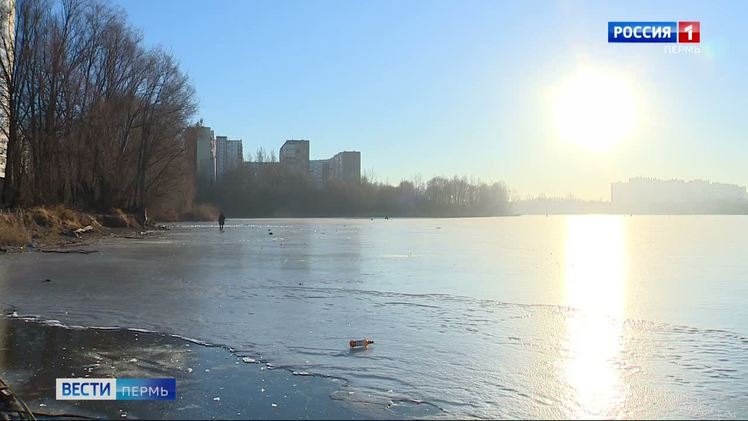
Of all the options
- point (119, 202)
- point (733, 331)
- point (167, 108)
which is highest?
point (167, 108)

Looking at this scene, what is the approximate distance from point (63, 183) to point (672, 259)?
2737 cm

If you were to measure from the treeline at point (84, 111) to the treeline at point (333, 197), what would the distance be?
5677 cm

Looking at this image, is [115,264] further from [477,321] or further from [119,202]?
[119,202]

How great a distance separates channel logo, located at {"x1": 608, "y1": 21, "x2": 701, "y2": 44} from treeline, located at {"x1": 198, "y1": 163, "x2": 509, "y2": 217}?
91.7m

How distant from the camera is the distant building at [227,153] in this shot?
378 feet

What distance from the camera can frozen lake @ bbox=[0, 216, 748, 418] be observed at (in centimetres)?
447

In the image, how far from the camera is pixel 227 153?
397 feet

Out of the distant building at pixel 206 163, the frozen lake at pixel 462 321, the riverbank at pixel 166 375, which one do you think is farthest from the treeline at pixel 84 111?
the distant building at pixel 206 163

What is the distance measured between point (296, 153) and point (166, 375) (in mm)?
131449

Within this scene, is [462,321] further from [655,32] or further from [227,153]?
[227,153]

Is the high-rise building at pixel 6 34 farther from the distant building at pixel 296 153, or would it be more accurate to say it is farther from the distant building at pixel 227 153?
the distant building at pixel 296 153

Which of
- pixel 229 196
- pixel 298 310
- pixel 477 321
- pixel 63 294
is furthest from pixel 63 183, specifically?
pixel 229 196

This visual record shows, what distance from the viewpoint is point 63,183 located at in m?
29.9

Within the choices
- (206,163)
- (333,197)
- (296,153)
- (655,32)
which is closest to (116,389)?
(655,32)
